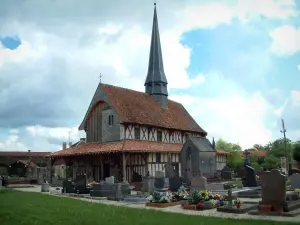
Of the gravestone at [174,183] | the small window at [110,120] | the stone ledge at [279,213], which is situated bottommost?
the stone ledge at [279,213]

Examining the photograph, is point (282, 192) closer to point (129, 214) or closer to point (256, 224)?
point (256, 224)

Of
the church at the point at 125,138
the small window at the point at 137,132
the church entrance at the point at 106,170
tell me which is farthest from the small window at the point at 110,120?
the church entrance at the point at 106,170

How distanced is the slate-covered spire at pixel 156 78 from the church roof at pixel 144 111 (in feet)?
3.82

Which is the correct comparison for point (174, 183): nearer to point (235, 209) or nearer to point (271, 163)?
point (235, 209)

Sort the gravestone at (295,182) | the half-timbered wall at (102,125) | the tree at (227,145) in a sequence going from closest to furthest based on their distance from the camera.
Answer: the gravestone at (295,182), the half-timbered wall at (102,125), the tree at (227,145)

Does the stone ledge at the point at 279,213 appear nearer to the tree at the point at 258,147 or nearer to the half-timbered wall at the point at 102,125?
the half-timbered wall at the point at 102,125

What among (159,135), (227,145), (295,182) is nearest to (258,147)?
(227,145)

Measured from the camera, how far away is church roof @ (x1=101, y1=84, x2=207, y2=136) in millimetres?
32344

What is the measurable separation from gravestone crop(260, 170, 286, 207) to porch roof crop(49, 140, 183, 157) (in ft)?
52.0

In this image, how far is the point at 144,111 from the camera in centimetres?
3475

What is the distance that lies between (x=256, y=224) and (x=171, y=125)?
26847 mm

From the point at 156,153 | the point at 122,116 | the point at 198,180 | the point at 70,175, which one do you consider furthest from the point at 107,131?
the point at 198,180

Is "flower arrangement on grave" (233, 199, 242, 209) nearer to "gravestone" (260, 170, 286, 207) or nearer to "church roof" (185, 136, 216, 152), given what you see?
"gravestone" (260, 170, 286, 207)

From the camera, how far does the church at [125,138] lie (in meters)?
30.6
